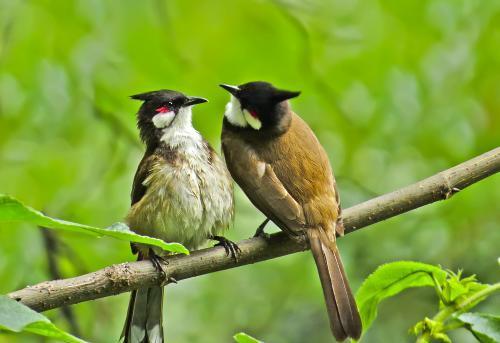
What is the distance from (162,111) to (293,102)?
1453mm

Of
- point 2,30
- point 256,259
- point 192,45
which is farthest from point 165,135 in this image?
point 2,30

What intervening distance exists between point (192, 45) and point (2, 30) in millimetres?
1210

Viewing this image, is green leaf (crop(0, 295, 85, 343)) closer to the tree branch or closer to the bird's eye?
the tree branch

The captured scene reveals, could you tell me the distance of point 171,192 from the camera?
3.98 meters

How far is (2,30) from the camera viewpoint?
200 inches

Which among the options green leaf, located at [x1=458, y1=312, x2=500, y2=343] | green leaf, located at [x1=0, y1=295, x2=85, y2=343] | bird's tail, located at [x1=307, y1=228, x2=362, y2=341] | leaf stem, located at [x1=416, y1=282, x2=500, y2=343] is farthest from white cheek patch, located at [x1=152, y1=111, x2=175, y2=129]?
green leaf, located at [x1=0, y1=295, x2=85, y2=343]

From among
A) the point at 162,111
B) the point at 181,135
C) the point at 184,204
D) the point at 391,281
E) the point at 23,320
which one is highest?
the point at 162,111

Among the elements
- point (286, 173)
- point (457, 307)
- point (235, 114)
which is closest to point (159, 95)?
point (235, 114)

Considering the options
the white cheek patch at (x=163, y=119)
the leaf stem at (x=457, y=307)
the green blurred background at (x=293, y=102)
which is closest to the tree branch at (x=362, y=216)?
the leaf stem at (x=457, y=307)

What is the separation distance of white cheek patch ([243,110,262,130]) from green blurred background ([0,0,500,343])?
1.00 m

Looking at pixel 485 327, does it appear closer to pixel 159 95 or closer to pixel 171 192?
pixel 171 192

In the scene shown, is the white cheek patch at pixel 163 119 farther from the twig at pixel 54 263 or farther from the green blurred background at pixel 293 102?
the twig at pixel 54 263

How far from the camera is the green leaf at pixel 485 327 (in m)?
1.77

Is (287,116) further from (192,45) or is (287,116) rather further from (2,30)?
(2,30)
